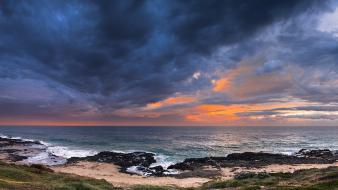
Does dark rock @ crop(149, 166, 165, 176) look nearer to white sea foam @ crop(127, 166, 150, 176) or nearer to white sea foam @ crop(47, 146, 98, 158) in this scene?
white sea foam @ crop(127, 166, 150, 176)

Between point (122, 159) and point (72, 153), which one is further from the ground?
point (72, 153)

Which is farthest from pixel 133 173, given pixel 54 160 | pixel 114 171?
pixel 54 160

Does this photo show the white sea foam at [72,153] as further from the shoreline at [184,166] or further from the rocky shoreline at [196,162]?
the shoreline at [184,166]

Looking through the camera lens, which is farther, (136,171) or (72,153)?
(72,153)

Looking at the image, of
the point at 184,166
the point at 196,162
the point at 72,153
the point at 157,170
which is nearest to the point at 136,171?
the point at 157,170

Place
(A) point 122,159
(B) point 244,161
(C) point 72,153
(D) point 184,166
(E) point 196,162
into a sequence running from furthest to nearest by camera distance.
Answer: (C) point 72,153
(A) point 122,159
(B) point 244,161
(E) point 196,162
(D) point 184,166

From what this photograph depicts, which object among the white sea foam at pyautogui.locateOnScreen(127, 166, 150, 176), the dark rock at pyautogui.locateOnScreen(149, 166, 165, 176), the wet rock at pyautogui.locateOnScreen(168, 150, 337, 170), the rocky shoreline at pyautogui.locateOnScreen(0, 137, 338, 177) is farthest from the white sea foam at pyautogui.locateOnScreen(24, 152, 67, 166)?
the wet rock at pyautogui.locateOnScreen(168, 150, 337, 170)

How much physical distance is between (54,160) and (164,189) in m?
46.8

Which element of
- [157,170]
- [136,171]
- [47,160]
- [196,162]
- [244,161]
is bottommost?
[136,171]

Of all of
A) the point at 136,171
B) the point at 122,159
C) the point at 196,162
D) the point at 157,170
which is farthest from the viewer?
the point at 122,159

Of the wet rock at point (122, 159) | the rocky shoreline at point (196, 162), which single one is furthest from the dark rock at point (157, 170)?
the wet rock at point (122, 159)

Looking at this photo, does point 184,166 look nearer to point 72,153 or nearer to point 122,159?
point 122,159

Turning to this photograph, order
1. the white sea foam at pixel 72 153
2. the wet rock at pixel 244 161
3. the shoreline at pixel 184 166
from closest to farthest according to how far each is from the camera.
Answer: the shoreline at pixel 184 166 < the wet rock at pixel 244 161 < the white sea foam at pixel 72 153

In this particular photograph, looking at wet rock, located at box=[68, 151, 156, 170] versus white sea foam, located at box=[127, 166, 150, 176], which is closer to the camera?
white sea foam, located at box=[127, 166, 150, 176]
